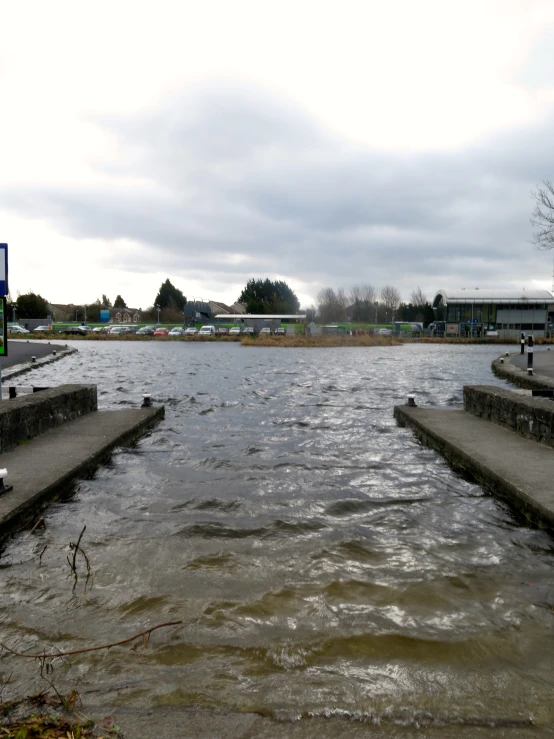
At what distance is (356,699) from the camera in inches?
111

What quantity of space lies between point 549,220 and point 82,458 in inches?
945

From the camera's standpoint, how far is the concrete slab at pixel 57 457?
5195 mm

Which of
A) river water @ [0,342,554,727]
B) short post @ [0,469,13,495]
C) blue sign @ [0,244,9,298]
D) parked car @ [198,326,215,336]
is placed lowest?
river water @ [0,342,554,727]

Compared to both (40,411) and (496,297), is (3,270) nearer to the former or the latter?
(40,411)

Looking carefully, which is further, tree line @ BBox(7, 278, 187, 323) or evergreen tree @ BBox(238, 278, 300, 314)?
evergreen tree @ BBox(238, 278, 300, 314)

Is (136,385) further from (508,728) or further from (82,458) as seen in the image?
(508,728)

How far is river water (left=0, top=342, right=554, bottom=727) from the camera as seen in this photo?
289cm

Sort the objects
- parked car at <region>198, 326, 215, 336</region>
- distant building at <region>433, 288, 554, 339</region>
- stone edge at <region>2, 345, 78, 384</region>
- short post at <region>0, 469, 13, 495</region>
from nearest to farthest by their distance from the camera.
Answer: short post at <region>0, 469, 13, 495</region>, stone edge at <region>2, 345, 78, 384</region>, parked car at <region>198, 326, 215, 336</region>, distant building at <region>433, 288, 554, 339</region>

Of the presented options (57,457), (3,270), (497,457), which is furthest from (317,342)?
(57,457)

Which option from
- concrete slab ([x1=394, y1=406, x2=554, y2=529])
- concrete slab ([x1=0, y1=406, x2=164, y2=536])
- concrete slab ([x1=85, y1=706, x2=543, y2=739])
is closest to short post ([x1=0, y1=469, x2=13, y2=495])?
concrete slab ([x1=0, y1=406, x2=164, y2=536])

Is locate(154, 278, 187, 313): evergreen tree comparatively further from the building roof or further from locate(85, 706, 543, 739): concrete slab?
locate(85, 706, 543, 739): concrete slab

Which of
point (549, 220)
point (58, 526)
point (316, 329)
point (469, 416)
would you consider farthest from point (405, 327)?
point (58, 526)

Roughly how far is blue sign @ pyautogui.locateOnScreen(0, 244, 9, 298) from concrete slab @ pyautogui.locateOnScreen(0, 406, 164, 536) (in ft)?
7.49

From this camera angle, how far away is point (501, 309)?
8625cm
